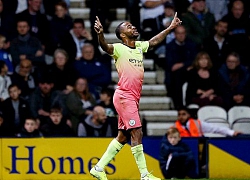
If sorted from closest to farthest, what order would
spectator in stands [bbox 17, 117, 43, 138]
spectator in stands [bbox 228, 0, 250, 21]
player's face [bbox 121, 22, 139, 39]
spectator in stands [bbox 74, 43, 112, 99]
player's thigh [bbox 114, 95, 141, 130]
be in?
player's thigh [bbox 114, 95, 141, 130]
player's face [bbox 121, 22, 139, 39]
spectator in stands [bbox 17, 117, 43, 138]
spectator in stands [bbox 74, 43, 112, 99]
spectator in stands [bbox 228, 0, 250, 21]

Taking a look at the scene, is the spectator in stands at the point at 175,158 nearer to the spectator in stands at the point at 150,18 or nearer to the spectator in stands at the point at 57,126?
the spectator in stands at the point at 57,126

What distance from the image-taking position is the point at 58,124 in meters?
17.6

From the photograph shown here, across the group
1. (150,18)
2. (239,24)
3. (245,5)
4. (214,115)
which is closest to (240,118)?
(214,115)

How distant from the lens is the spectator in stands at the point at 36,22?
19500 millimetres

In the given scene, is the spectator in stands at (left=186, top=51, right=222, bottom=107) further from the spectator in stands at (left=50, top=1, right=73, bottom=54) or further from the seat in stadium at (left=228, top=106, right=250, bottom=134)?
the spectator in stands at (left=50, top=1, right=73, bottom=54)

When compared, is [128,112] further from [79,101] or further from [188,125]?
[79,101]

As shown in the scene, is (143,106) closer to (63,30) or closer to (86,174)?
(63,30)

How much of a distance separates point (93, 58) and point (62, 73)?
0.73 m

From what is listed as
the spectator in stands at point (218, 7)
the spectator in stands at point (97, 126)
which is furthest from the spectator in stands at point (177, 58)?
the spectator in stands at point (97, 126)

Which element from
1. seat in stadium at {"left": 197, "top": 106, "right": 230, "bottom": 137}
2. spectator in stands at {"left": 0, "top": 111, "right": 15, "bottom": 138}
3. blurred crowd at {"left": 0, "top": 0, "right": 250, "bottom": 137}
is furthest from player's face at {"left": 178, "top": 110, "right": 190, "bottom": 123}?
spectator in stands at {"left": 0, "top": 111, "right": 15, "bottom": 138}

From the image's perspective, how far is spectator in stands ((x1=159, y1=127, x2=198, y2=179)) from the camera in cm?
1574

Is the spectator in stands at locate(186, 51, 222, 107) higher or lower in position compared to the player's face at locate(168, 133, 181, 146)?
higher

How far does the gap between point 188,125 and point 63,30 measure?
394cm

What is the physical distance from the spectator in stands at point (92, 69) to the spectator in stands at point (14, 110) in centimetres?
146
